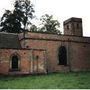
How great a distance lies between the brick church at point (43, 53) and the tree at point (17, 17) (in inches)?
593

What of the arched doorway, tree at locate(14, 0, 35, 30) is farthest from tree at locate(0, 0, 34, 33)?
the arched doorway

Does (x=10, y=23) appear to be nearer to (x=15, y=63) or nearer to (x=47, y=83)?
(x=15, y=63)

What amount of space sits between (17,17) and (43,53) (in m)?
22.4

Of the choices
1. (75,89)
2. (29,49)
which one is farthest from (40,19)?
(75,89)

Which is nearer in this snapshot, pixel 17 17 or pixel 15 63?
pixel 15 63

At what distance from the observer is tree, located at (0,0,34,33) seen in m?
50.2

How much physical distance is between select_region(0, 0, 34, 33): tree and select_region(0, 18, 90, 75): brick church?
15.1 meters

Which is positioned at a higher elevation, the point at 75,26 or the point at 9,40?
the point at 75,26

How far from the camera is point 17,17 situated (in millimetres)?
51625

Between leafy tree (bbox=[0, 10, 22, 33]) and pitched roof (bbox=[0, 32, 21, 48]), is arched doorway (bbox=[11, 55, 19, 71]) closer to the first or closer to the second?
pitched roof (bbox=[0, 32, 21, 48])

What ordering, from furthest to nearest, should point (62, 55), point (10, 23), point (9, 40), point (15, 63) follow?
point (10, 23), point (62, 55), point (9, 40), point (15, 63)

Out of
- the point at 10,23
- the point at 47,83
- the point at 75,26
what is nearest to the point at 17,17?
the point at 10,23

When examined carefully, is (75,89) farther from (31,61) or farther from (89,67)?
(89,67)

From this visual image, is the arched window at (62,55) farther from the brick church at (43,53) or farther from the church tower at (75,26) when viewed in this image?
the church tower at (75,26)
